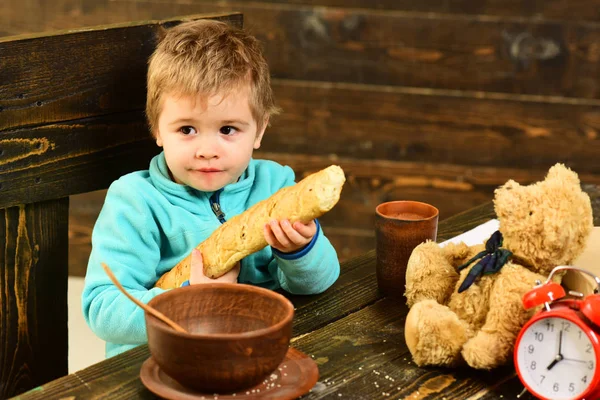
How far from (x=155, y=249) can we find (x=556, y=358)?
0.72 metres

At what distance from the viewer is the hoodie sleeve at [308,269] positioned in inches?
56.0

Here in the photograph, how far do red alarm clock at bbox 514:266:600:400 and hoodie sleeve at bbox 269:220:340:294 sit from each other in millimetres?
417

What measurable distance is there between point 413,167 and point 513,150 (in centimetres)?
35

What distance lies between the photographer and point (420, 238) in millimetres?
1399

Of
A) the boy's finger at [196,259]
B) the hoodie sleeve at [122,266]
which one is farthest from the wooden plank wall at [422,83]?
the boy's finger at [196,259]

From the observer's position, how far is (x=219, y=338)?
96 cm

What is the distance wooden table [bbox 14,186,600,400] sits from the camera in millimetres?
1094

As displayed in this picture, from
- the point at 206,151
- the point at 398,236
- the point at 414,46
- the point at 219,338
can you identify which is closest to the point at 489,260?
the point at 398,236

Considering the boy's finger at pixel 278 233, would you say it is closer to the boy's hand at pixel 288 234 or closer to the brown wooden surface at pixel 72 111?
the boy's hand at pixel 288 234

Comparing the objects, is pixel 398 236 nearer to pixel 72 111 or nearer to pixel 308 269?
pixel 308 269

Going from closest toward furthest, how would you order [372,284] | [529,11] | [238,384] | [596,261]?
[238,384]
[596,261]
[372,284]
[529,11]

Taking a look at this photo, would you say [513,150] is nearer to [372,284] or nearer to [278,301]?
[372,284]

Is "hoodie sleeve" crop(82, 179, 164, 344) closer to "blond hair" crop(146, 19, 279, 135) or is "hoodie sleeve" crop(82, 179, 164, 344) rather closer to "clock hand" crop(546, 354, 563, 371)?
"blond hair" crop(146, 19, 279, 135)

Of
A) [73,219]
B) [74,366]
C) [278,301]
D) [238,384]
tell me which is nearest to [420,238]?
[278,301]
